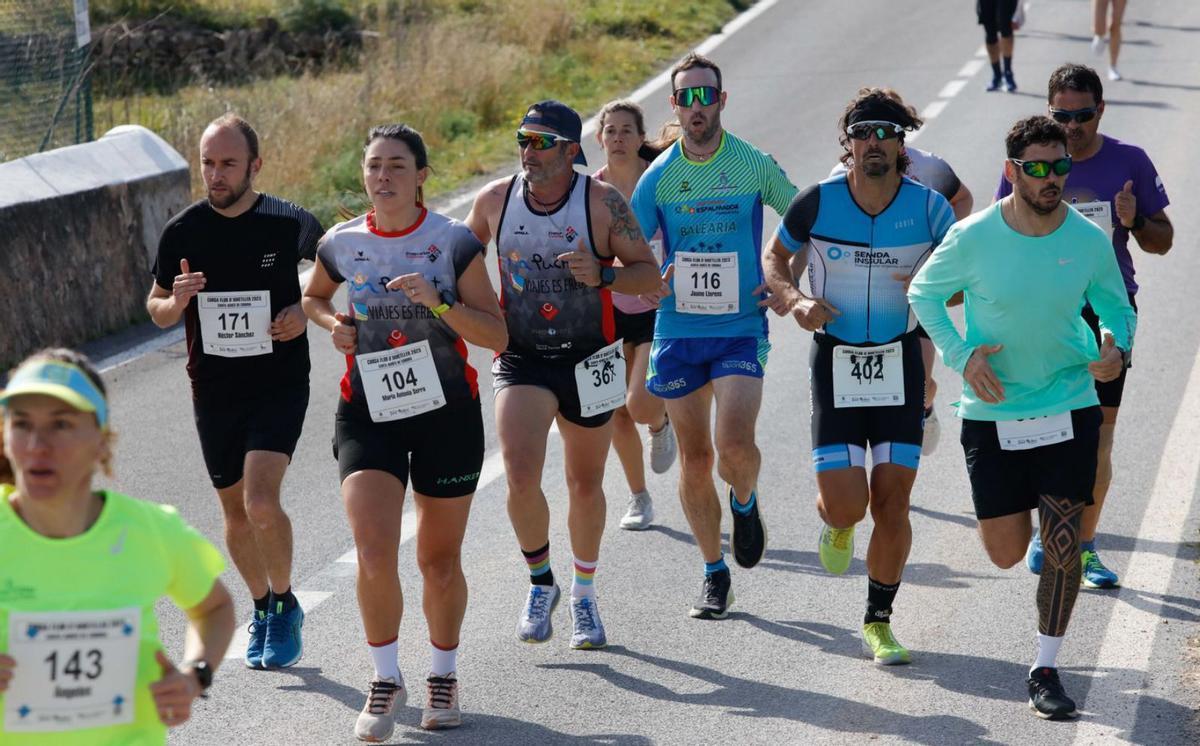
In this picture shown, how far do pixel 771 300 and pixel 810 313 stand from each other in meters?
0.50

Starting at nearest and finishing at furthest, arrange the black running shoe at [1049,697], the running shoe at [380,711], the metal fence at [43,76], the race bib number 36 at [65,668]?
the race bib number 36 at [65,668]
the running shoe at [380,711]
the black running shoe at [1049,697]
the metal fence at [43,76]

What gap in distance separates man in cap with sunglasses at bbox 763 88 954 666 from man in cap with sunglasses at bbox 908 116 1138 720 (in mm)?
492

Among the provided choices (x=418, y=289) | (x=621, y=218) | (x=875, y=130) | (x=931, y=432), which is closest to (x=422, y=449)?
(x=418, y=289)

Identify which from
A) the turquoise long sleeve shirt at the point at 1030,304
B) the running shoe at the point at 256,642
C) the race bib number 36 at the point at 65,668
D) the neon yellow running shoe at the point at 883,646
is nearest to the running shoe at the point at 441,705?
the running shoe at the point at 256,642

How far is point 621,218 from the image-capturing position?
287 inches

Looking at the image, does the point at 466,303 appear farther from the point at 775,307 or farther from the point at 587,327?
the point at 775,307

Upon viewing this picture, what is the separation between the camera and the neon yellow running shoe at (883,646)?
7.07 m

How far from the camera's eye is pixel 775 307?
24.2 feet

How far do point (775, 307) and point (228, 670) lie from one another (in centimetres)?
263

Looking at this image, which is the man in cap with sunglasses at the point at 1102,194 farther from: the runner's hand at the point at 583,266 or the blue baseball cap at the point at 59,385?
the blue baseball cap at the point at 59,385

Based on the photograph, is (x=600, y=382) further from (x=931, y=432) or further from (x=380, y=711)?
(x=931, y=432)

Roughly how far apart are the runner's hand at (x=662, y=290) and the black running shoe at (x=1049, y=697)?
2.14m

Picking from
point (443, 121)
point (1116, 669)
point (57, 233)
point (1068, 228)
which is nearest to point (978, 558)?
point (1116, 669)

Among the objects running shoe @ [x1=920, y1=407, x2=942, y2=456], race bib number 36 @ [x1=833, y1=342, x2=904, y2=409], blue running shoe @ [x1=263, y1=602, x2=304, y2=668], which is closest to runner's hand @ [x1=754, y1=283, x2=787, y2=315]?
race bib number 36 @ [x1=833, y1=342, x2=904, y2=409]
